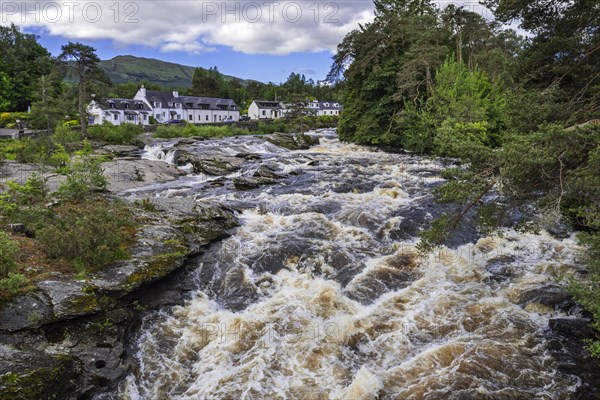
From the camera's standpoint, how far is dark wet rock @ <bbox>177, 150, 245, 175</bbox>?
27486 millimetres

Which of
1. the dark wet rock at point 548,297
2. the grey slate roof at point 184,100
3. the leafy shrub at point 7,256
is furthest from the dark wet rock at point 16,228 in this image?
the grey slate roof at point 184,100

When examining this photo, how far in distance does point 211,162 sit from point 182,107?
213 feet

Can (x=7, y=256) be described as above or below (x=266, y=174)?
below

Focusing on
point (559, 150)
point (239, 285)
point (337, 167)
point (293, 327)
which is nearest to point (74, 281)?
point (239, 285)

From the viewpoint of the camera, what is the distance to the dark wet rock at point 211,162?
2749 centimetres

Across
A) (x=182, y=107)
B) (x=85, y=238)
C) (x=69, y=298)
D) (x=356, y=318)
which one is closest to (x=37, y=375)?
(x=69, y=298)

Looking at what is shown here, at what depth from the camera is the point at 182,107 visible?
87000mm

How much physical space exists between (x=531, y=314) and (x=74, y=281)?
11354 millimetres

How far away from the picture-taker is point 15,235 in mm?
10438

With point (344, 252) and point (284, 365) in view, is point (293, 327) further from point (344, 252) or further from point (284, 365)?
point (344, 252)

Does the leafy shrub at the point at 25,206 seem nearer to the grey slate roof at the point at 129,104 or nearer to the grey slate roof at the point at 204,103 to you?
the grey slate roof at the point at 129,104

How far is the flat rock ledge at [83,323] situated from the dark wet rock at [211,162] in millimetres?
16046

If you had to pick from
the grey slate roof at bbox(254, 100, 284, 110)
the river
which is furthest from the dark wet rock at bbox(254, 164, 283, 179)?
the grey slate roof at bbox(254, 100, 284, 110)

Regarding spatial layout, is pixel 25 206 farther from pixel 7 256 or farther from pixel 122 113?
pixel 122 113
